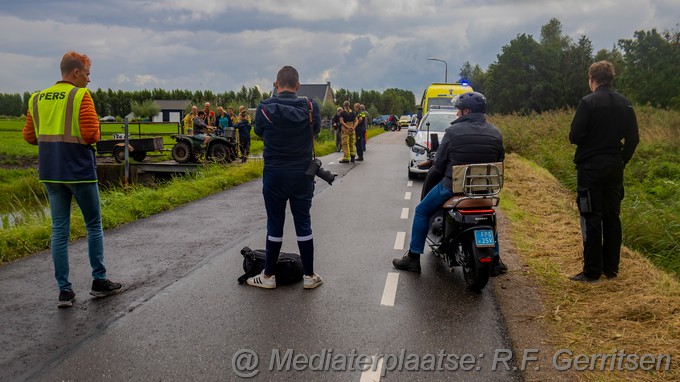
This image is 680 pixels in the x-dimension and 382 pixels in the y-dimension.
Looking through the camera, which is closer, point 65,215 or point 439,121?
point 65,215

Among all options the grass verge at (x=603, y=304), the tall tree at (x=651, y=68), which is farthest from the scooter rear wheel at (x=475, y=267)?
the tall tree at (x=651, y=68)

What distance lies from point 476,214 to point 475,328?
124cm

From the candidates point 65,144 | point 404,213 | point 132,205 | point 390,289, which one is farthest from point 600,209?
point 132,205

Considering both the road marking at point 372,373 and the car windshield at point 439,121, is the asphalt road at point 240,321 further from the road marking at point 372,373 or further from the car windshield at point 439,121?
the car windshield at point 439,121

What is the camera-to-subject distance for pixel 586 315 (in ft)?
15.3

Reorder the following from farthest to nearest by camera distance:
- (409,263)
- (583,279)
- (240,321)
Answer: (409,263) < (583,279) < (240,321)

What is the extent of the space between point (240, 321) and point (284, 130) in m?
1.80

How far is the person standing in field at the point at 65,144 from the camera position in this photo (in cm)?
482

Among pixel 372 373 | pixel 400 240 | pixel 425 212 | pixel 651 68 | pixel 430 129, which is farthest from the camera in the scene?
pixel 651 68

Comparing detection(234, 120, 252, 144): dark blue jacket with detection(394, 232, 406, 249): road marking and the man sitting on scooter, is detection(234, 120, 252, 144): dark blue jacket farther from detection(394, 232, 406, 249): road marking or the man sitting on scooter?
the man sitting on scooter

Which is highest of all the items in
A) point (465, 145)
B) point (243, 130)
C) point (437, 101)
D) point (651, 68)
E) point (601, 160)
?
point (651, 68)

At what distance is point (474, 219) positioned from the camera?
5.32 metres

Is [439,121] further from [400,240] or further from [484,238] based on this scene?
[484,238]

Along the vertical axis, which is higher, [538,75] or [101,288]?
[538,75]
